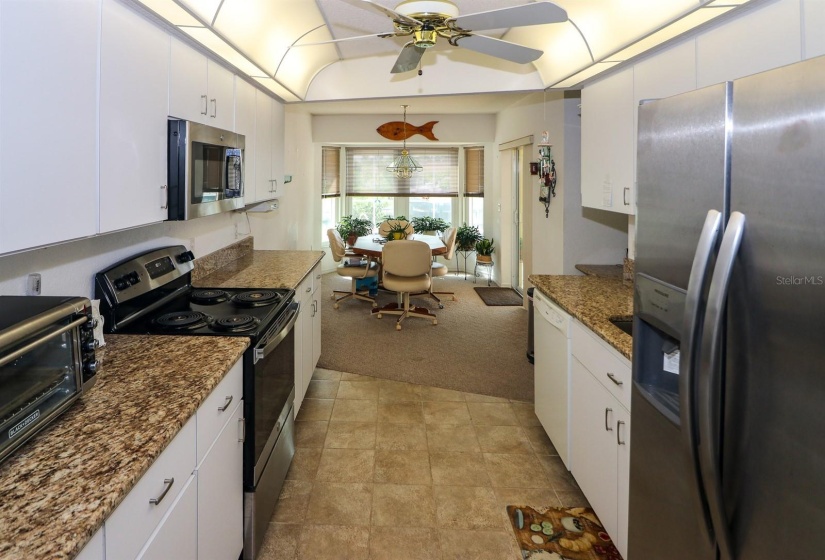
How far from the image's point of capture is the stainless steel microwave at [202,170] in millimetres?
2137

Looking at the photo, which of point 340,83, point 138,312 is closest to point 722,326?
point 138,312

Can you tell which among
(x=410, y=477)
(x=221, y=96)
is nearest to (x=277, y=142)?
(x=221, y=96)

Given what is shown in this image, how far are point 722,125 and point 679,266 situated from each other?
0.32 metres

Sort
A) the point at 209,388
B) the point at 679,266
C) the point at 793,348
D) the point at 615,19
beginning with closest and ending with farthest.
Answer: the point at 793,348
the point at 679,266
the point at 209,388
the point at 615,19

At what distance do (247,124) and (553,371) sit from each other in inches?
92.4

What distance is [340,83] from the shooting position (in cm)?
414

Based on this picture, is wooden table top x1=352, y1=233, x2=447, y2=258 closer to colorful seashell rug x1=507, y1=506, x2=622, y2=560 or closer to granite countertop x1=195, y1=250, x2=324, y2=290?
granite countertop x1=195, y1=250, x2=324, y2=290

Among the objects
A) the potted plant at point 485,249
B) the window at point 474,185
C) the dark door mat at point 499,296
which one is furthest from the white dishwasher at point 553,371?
the window at point 474,185

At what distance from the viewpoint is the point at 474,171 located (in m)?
8.48

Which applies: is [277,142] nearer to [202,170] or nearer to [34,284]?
[202,170]

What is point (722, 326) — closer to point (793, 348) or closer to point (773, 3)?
point (793, 348)

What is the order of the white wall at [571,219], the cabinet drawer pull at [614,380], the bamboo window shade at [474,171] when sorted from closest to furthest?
the cabinet drawer pull at [614,380] < the white wall at [571,219] < the bamboo window shade at [474,171]

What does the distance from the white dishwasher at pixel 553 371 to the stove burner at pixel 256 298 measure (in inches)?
55.9

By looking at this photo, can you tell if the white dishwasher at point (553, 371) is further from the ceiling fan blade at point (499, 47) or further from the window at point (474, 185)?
the window at point (474, 185)
